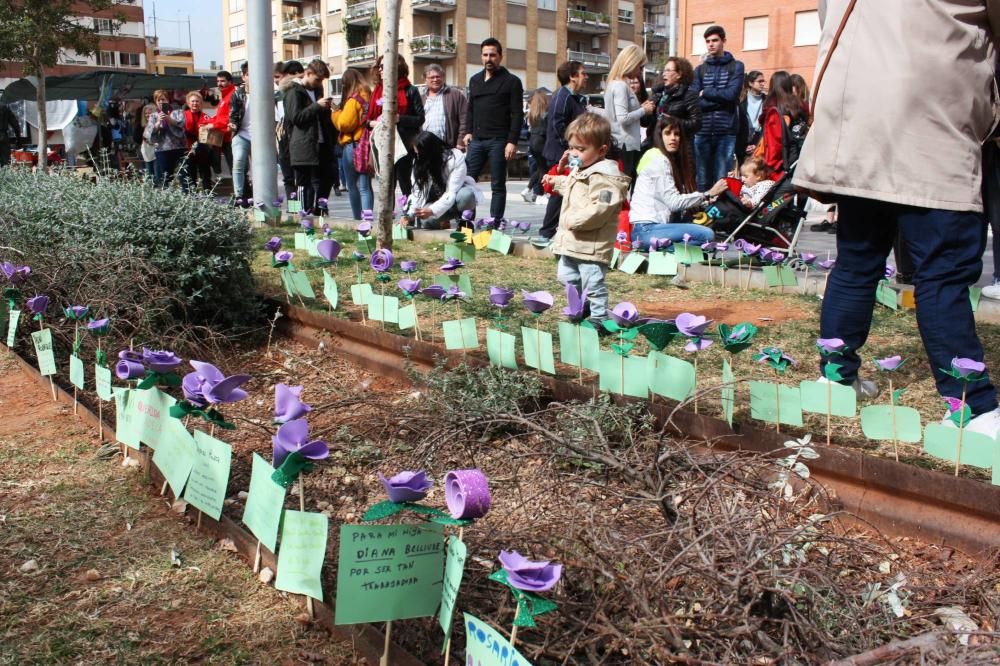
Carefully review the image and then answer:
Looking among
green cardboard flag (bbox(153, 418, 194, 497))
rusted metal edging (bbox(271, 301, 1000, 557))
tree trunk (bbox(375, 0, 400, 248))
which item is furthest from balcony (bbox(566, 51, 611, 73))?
green cardboard flag (bbox(153, 418, 194, 497))

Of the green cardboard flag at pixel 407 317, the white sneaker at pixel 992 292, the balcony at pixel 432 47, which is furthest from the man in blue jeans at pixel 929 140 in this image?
the balcony at pixel 432 47

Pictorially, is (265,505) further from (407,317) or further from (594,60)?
(594,60)

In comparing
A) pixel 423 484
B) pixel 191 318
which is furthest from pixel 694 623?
pixel 191 318

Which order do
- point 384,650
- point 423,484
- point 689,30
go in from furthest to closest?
point 689,30, point 384,650, point 423,484

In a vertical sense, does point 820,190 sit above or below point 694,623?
above

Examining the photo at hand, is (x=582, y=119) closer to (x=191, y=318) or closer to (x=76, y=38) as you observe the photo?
(x=191, y=318)

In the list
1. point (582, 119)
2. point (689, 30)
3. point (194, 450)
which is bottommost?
point (194, 450)

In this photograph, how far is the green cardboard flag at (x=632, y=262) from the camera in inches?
243

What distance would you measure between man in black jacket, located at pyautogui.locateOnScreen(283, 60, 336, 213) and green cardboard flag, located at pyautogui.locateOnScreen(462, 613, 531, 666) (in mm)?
8419

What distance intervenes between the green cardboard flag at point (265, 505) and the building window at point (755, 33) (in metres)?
48.4

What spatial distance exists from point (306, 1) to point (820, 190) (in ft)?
232

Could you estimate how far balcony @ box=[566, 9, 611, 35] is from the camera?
63.0 m

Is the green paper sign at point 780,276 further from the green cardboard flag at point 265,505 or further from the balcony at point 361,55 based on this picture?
the balcony at point 361,55

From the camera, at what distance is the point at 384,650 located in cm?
196
